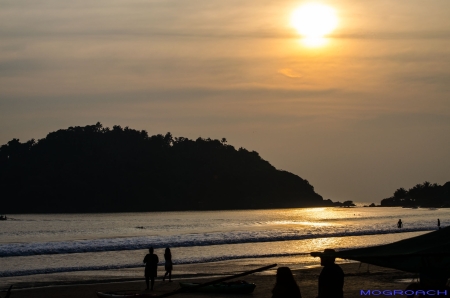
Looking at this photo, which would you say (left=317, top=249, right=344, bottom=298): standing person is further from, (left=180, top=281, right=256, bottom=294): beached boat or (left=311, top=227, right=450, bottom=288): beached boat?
(left=180, top=281, right=256, bottom=294): beached boat

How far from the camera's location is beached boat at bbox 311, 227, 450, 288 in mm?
11586

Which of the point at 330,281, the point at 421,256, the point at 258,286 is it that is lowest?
the point at 258,286

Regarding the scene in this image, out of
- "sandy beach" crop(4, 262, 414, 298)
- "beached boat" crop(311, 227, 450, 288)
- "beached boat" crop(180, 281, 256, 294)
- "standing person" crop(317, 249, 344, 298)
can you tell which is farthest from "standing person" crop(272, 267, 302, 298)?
"beached boat" crop(180, 281, 256, 294)


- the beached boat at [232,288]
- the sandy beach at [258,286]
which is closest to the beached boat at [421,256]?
the sandy beach at [258,286]

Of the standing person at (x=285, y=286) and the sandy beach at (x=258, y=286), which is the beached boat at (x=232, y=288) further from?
the standing person at (x=285, y=286)

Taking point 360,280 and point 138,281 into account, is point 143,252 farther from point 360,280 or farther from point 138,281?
point 360,280

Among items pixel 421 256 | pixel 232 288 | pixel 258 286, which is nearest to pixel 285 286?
pixel 421 256

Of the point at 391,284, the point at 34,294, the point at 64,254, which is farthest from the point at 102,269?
the point at 391,284

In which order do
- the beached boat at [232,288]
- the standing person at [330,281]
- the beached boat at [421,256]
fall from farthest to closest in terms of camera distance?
the beached boat at [232,288]
the beached boat at [421,256]
the standing person at [330,281]

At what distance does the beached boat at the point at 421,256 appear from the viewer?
11586mm

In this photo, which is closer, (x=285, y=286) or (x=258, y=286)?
(x=285, y=286)

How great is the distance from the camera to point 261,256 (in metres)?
39.6

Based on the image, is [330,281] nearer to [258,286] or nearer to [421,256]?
[421,256]

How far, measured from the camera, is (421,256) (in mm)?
11641
